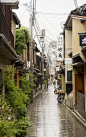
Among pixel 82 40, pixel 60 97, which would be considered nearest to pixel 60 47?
pixel 60 97

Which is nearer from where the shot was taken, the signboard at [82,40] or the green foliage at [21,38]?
the signboard at [82,40]

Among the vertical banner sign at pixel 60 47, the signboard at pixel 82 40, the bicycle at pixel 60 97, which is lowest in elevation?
the bicycle at pixel 60 97

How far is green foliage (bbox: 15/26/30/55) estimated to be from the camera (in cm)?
2125

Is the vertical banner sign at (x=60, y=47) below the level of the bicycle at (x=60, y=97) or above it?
above

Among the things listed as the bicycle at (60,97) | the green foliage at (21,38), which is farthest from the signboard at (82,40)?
the bicycle at (60,97)

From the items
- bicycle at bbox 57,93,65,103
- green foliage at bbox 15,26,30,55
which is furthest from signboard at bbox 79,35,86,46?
bicycle at bbox 57,93,65,103

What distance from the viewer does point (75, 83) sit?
70.7ft

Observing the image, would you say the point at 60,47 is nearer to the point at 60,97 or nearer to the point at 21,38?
the point at 60,97

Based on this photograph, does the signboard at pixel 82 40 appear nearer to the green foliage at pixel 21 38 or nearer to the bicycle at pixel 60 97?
the green foliage at pixel 21 38

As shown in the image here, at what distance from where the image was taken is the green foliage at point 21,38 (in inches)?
837

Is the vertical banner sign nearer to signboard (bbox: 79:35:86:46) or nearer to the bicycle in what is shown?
the bicycle

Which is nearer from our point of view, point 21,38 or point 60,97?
point 21,38

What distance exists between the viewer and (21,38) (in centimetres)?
2220

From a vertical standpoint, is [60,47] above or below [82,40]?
above
